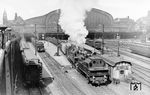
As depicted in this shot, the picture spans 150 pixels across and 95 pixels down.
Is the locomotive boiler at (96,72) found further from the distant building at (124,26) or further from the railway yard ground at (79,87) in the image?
the distant building at (124,26)

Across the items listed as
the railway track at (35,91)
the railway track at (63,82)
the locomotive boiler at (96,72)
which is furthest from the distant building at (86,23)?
the railway track at (35,91)

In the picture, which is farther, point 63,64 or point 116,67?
point 63,64

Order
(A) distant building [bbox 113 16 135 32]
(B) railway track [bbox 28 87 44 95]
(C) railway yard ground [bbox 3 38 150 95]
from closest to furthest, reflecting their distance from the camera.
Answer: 1. (B) railway track [bbox 28 87 44 95]
2. (C) railway yard ground [bbox 3 38 150 95]
3. (A) distant building [bbox 113 16 135 32]

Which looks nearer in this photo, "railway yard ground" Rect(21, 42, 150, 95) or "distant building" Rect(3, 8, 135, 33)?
"railway yard ground" Rect(21, 42, 150, 95)

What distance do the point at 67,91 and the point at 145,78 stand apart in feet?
38.1

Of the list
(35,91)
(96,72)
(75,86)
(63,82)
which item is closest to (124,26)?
(96,72)

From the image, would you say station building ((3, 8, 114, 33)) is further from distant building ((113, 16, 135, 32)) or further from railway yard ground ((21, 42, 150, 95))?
railway yard ground ((21, 42, 150, 95))

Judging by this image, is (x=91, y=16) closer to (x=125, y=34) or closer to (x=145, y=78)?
(x=125, y=34)

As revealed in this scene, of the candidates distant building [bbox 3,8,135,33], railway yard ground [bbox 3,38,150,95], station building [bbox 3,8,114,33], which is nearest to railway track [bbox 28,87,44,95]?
railway yard ground [bbox 3,38,150,95]

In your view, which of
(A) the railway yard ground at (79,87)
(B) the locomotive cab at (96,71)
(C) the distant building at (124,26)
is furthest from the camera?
(C) the distant building at (124,26)

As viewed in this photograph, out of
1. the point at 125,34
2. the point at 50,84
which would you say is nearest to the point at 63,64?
the point at 50,84

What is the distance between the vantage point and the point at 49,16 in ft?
283

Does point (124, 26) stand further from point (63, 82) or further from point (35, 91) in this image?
point (35, 91)

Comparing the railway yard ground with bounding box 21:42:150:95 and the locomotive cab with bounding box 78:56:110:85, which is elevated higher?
the locomotive cab with bounding box 78:56:110:85
